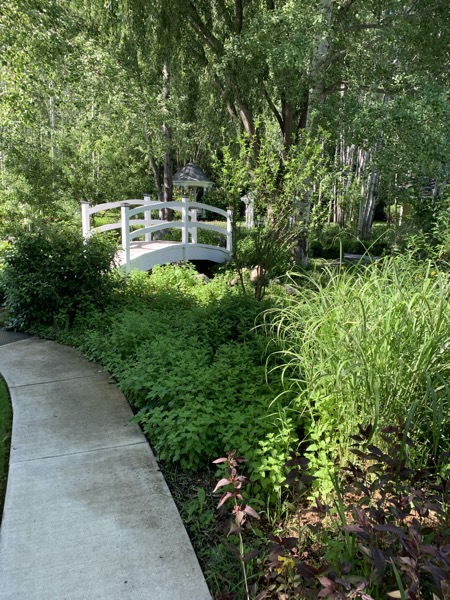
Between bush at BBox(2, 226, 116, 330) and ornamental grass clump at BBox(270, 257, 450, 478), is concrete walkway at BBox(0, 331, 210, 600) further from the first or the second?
bush at BBox(2, 226, 116, 330)

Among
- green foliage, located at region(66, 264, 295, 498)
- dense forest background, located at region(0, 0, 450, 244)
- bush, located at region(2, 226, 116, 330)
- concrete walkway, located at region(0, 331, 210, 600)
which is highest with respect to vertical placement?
dense forest background, located at region(0, 0, 450, 244)

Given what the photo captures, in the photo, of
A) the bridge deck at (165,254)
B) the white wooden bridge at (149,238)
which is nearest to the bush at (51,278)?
the white wooden bridge at (149,238)

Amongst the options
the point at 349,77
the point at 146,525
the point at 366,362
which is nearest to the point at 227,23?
the point at 349,77

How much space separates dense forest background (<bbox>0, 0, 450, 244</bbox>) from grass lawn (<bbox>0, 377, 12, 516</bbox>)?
4045 mm

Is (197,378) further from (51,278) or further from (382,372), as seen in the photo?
(51,278)

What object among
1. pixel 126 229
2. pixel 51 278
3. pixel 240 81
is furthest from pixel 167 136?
pixel 51 278

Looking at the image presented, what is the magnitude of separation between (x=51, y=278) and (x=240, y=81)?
23.0 ft

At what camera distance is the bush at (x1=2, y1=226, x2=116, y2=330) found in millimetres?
5688

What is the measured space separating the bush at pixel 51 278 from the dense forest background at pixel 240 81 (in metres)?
2.18

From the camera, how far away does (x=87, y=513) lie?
245 cm

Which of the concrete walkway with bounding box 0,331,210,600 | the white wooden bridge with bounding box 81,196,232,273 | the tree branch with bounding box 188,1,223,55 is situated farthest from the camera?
the tree branch with bounding box 188,1,223,55

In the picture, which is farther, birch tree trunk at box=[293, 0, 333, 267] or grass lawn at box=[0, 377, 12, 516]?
birch tree trunk at box=[293, 0, 333, 267]

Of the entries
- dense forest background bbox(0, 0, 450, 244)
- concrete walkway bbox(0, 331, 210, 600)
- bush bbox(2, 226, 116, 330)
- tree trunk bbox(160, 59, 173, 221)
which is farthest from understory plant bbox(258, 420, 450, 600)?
tree trunk bbox(160, 59, 173, 221)

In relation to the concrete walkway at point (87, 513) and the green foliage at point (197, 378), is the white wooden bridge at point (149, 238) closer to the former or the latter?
the green foliage at point (197, 378)
